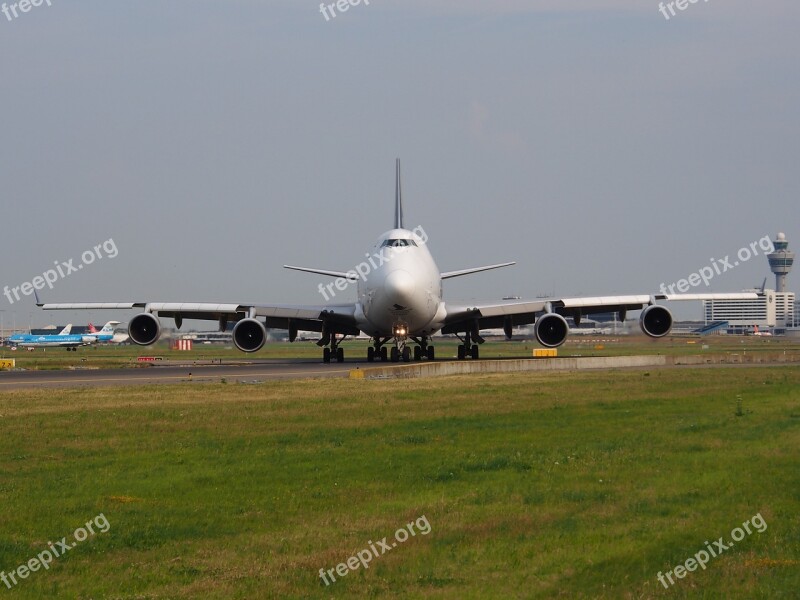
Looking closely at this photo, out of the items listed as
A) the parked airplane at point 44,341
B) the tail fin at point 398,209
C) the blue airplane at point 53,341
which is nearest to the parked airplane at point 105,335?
the blue airplane at point 53,341

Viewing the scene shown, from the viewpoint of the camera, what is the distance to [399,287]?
40.8 metres

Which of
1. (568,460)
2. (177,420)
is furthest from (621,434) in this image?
(177,420)

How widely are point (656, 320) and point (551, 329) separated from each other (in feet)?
17.5

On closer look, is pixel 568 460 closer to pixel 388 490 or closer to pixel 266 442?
pixel 388 490

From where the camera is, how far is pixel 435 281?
147ft

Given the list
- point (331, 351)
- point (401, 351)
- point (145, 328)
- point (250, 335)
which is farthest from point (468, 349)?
point (145, 328)

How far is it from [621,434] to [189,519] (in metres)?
8.37

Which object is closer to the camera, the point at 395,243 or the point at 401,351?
the point at 395,243

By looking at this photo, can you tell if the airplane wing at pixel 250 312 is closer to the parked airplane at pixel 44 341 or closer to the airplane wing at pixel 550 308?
the airplane wing at pixel 550 308

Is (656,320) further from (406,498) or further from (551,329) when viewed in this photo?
(406,498)

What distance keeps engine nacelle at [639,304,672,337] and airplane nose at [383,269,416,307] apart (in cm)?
1134

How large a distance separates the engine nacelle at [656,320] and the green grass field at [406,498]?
24.4 m

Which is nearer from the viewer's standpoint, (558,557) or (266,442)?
(558,557)

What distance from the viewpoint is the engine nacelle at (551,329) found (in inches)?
1725
